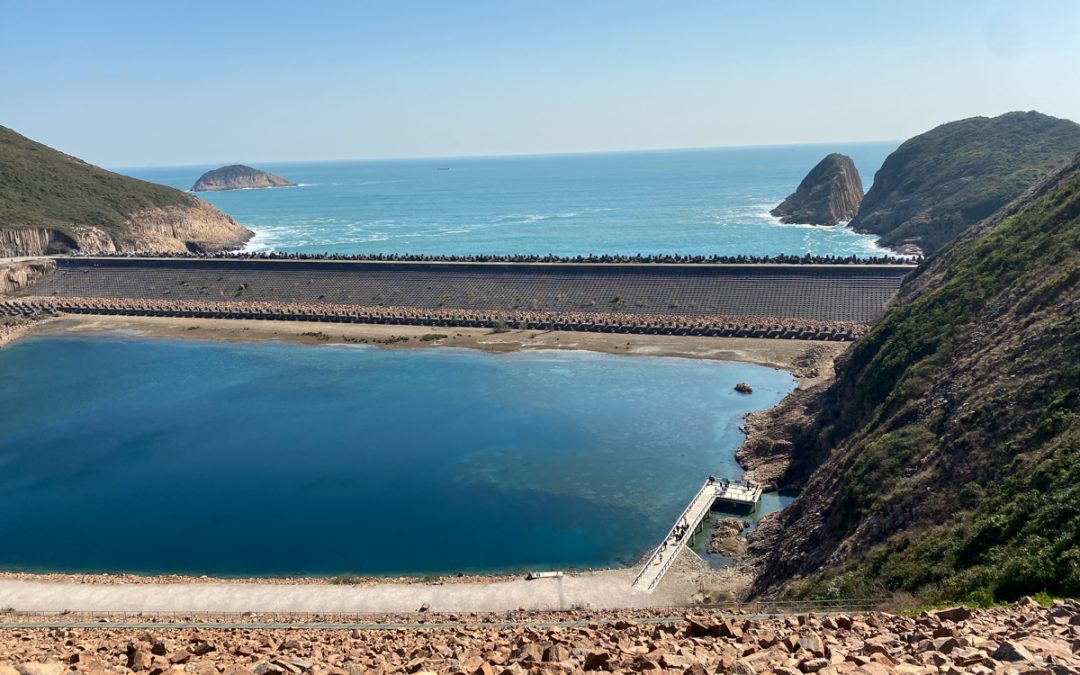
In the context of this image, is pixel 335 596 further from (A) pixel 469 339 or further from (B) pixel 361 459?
(A) pixel 469 339

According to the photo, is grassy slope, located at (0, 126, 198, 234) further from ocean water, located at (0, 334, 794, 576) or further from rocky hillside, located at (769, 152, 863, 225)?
rocky hillside, located at (769, 152, 863, 225)

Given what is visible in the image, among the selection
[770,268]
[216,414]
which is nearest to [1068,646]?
[216,414]

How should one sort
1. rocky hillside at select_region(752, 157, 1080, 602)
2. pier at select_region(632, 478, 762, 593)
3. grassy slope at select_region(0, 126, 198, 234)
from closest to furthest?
rocky hillside at select_region(752, 157, 1080, 602) → pier at select_region(632, 478, 762, 593) → grassy slope at select_region(0, 126, 198, 234)

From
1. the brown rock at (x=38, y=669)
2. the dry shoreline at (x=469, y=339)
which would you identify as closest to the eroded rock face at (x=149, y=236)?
the dry shoreline at (x=469, y=339)

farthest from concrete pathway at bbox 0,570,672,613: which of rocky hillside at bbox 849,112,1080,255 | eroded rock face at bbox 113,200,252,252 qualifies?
eroded rock face at bbox 113,200,252,252

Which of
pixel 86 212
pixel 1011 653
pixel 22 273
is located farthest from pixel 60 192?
pixel 1011 653

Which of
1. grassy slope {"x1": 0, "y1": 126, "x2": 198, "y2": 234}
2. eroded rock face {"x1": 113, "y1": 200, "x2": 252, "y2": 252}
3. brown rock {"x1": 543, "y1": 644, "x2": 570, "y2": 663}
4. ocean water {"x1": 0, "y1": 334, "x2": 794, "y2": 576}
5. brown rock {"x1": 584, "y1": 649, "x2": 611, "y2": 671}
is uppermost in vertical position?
grassy slope {"x1": 0, "y1": 126, "x2": 198, "y2": 234}

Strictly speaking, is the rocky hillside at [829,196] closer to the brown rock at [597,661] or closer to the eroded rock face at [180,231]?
the eroded rock face at [180,231]
